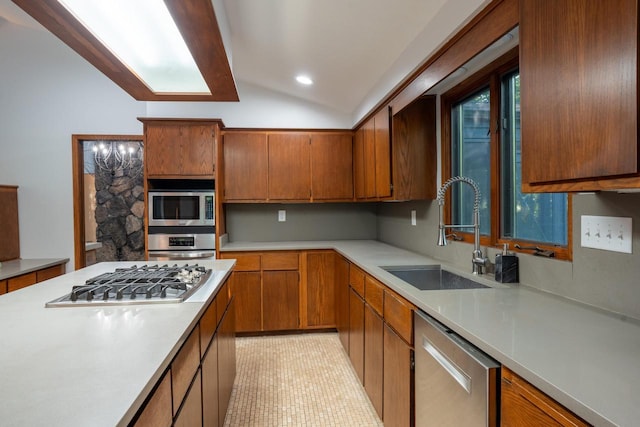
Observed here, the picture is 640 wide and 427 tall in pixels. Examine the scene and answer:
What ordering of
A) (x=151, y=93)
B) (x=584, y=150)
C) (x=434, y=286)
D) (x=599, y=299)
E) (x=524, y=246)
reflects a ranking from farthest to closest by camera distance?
(x=434, y=286) < (x=151, y=93) < (x=524, y=246) < (x=599, y=299) < (x=584, y=150)

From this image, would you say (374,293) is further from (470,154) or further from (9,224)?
(9,224)

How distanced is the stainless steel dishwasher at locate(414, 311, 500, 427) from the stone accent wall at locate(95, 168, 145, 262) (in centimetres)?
556

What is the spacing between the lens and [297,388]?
2395 millimetres

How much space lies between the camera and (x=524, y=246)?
A: 1.62m

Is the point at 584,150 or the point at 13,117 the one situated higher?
the point at 13,117

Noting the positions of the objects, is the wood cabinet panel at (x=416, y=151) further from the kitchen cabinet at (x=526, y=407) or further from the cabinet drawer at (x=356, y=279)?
the kitchen cabinet at (x=526, y=407)

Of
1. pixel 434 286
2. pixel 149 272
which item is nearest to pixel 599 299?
pixel 434 286

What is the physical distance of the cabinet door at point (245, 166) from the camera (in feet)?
11.6

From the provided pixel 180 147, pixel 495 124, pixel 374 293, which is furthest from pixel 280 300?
pixel 495 124

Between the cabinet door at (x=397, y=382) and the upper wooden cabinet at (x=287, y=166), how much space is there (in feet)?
6.89

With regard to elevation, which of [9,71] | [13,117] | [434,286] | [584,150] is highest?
[9,71]

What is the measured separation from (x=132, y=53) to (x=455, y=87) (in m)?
1.89

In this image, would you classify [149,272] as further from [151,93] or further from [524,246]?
[524,246]

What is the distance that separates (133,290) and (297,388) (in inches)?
59.5
